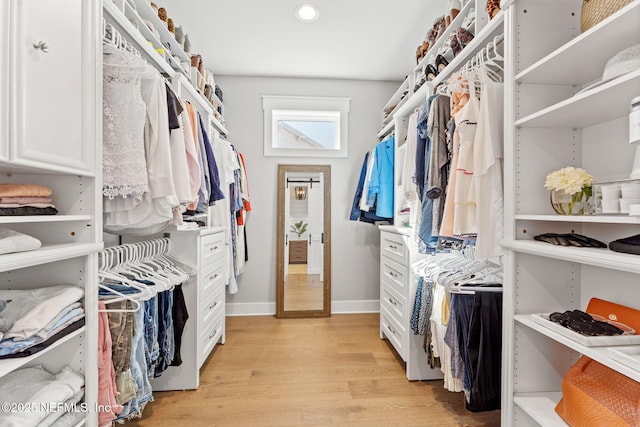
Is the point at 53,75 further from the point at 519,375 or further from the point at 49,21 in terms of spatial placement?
the point at 519,375

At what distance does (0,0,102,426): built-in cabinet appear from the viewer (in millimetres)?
812

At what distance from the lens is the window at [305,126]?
10.9 ft

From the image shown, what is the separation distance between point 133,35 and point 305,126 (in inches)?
84.2

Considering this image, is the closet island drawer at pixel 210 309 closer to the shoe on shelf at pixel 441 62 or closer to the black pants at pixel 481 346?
the black pants at pixel 481 346

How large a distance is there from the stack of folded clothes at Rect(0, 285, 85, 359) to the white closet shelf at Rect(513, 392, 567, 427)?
1.71 metres

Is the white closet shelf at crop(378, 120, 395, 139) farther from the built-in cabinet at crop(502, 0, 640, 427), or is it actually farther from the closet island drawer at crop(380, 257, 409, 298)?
the built-in cabinet at crop(502, 0, 640, 427)

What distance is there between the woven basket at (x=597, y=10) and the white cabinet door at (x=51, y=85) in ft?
5.84

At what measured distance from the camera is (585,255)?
3.00 feet

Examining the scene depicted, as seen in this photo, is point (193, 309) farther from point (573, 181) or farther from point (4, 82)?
point (573, 181)

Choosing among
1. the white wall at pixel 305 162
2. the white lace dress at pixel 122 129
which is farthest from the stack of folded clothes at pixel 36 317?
the white wall at pixel 305 162

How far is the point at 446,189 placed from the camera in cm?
147

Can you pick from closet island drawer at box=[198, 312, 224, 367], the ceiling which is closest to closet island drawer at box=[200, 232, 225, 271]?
closet island drawer at box=[198, 312, 224, 367]

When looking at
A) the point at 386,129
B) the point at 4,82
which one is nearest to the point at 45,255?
the point at 4,82

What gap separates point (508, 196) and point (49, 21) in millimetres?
1758
